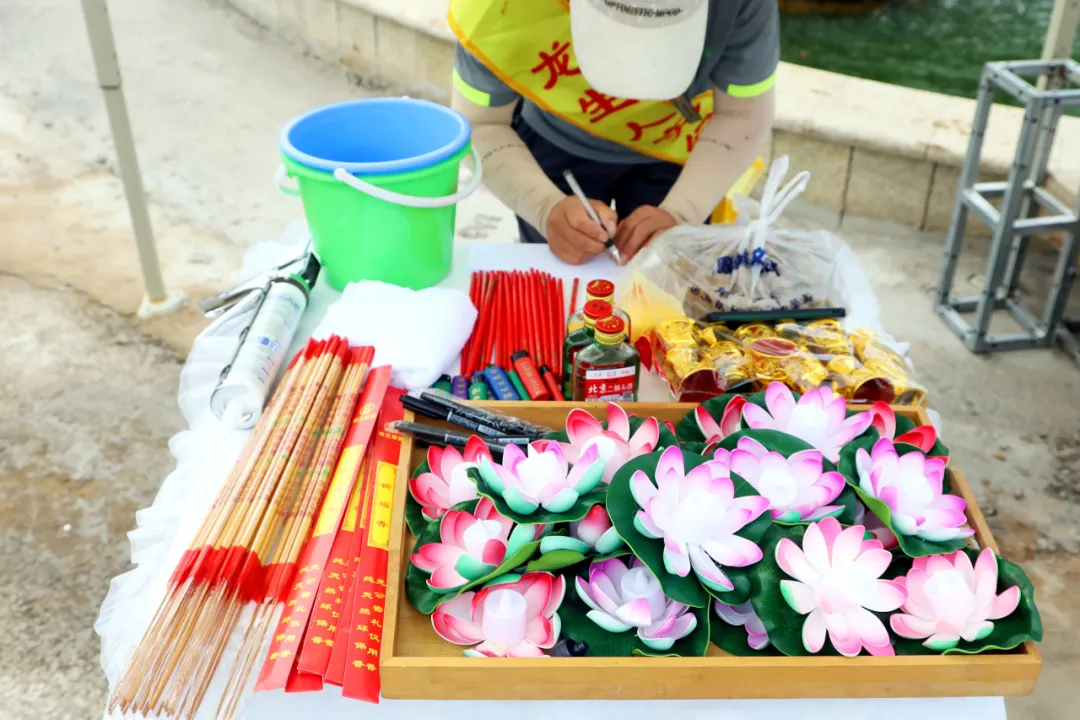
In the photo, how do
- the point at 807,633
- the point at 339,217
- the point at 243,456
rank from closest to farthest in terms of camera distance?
the point at 807,633 → the point at 243,456 → the point at 339,217

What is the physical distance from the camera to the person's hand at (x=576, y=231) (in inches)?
50.8

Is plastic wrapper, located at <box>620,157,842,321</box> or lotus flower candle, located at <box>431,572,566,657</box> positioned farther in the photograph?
plastic wrapper, located at <box>620,157,842,321</box>

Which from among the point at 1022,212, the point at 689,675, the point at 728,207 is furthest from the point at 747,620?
the point at 1022,212

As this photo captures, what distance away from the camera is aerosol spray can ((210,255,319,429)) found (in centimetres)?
98

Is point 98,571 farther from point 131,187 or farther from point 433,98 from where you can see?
point 433,98

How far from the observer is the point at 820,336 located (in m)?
1.05

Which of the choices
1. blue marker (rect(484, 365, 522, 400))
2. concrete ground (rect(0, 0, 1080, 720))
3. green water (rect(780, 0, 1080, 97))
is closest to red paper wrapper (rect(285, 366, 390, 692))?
blue marker (rect(484, 365, 522, 400))

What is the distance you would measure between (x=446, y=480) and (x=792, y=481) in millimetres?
295

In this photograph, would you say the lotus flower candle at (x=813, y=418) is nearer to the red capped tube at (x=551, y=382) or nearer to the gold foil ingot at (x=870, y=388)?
the gold foil ingot at (x=870, y=388)

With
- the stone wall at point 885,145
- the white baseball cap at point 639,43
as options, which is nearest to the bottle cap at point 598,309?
the white baseball cap at point 639,43

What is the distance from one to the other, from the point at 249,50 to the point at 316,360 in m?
3.51

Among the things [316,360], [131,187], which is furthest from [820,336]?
[131,187]

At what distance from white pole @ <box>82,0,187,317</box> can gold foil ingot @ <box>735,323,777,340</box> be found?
1.55 m

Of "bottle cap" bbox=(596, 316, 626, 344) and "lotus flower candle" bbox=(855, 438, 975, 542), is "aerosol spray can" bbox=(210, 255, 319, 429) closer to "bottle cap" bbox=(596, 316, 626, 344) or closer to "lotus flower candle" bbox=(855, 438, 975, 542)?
"bottle cap" bbox=(596, 316, 626, 344)
